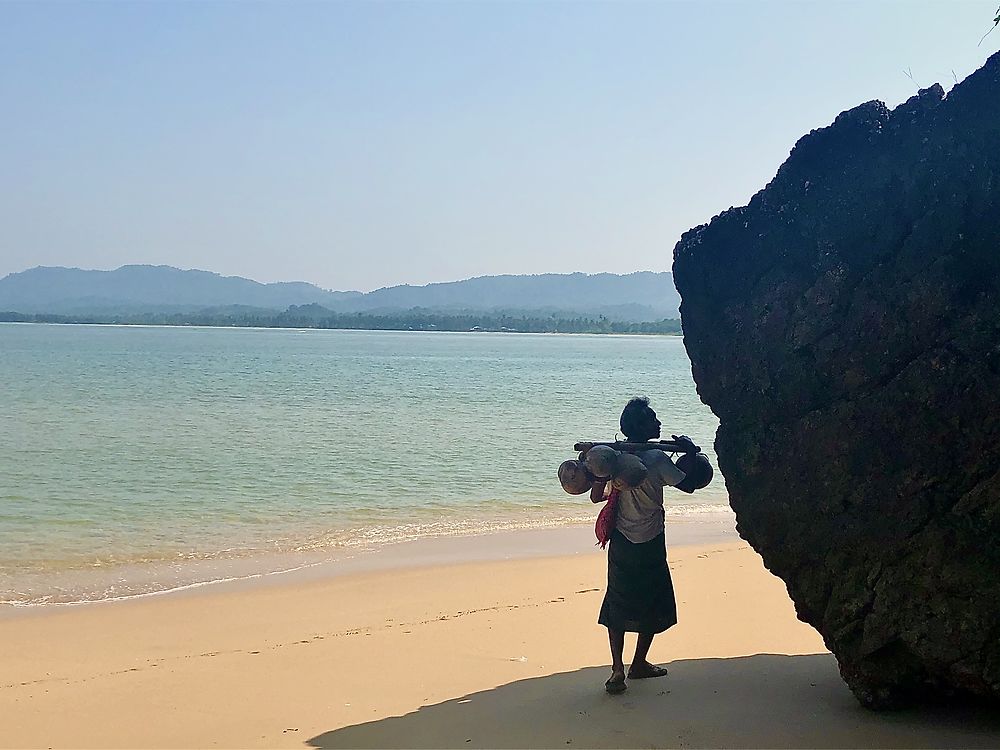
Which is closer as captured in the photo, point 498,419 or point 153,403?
point 498,419

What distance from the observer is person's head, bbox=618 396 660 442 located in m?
6.62

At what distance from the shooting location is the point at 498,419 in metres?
35.9

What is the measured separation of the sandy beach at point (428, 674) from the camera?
5.71m

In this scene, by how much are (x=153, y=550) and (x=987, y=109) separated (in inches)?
485

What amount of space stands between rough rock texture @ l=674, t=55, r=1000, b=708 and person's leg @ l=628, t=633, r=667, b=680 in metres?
1.10

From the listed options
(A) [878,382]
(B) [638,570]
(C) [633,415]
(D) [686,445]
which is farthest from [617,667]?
(A) [878,382]

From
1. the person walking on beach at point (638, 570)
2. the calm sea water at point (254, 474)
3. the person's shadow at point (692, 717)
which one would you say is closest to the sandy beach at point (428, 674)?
the person's shadow at point (692, 717)

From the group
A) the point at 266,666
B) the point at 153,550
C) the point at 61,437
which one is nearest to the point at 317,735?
the point at 266,666

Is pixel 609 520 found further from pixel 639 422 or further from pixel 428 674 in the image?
pixel 428 674

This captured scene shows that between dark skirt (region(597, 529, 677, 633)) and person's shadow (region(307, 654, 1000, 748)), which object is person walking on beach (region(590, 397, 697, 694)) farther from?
person's shadow (region(307, 654, 1000, 748))

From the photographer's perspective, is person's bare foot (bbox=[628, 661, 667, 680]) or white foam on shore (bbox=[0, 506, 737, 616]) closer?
person's bare foot (bbox=[628, 661, 667, 680])

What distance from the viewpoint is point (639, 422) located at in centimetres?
661

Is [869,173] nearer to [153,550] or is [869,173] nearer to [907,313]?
[907,313]

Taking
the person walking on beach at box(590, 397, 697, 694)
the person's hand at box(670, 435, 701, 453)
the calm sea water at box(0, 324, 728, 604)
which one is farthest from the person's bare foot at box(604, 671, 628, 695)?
the calm sea water at box(0, 324, 728, 604)
